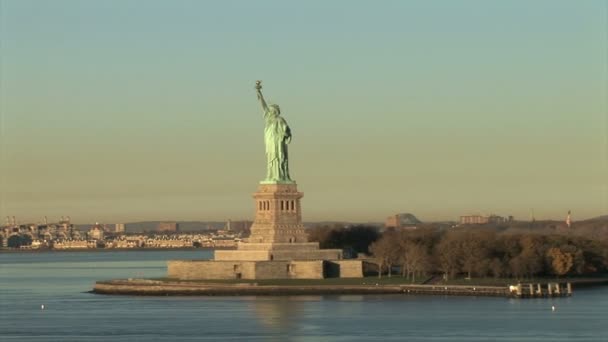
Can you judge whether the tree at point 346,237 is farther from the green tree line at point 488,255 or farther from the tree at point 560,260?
the tree at point 560,260

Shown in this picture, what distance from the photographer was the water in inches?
2370

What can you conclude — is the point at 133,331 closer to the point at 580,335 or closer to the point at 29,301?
the point at 580,335

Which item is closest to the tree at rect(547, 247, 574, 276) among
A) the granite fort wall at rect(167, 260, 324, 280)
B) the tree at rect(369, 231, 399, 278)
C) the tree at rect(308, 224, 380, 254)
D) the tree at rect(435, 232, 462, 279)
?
the tree at rect(435, 232, 462, 279)

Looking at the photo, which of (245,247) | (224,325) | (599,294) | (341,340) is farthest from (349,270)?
(341,340)

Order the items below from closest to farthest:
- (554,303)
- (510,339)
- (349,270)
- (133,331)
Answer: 1. (510,339)
2. (133,331)
3. (554,303)
4. (349,270)

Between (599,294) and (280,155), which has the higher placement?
(280,155)

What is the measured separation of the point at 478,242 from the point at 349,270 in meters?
6.28

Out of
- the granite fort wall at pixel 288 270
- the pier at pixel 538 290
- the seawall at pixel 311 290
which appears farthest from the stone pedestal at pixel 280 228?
the pier at pixel 538 290

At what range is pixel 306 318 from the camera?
67.2 m

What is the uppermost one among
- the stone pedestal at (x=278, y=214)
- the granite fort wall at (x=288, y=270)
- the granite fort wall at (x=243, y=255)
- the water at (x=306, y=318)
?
the stone pedestal at (x=278, y=214)

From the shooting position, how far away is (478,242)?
287 feet

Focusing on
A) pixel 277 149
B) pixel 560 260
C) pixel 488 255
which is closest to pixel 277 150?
pixel 277 149

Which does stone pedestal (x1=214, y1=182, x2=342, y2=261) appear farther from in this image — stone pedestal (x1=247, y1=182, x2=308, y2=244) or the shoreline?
the shoreline

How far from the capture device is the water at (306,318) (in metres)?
60.2
